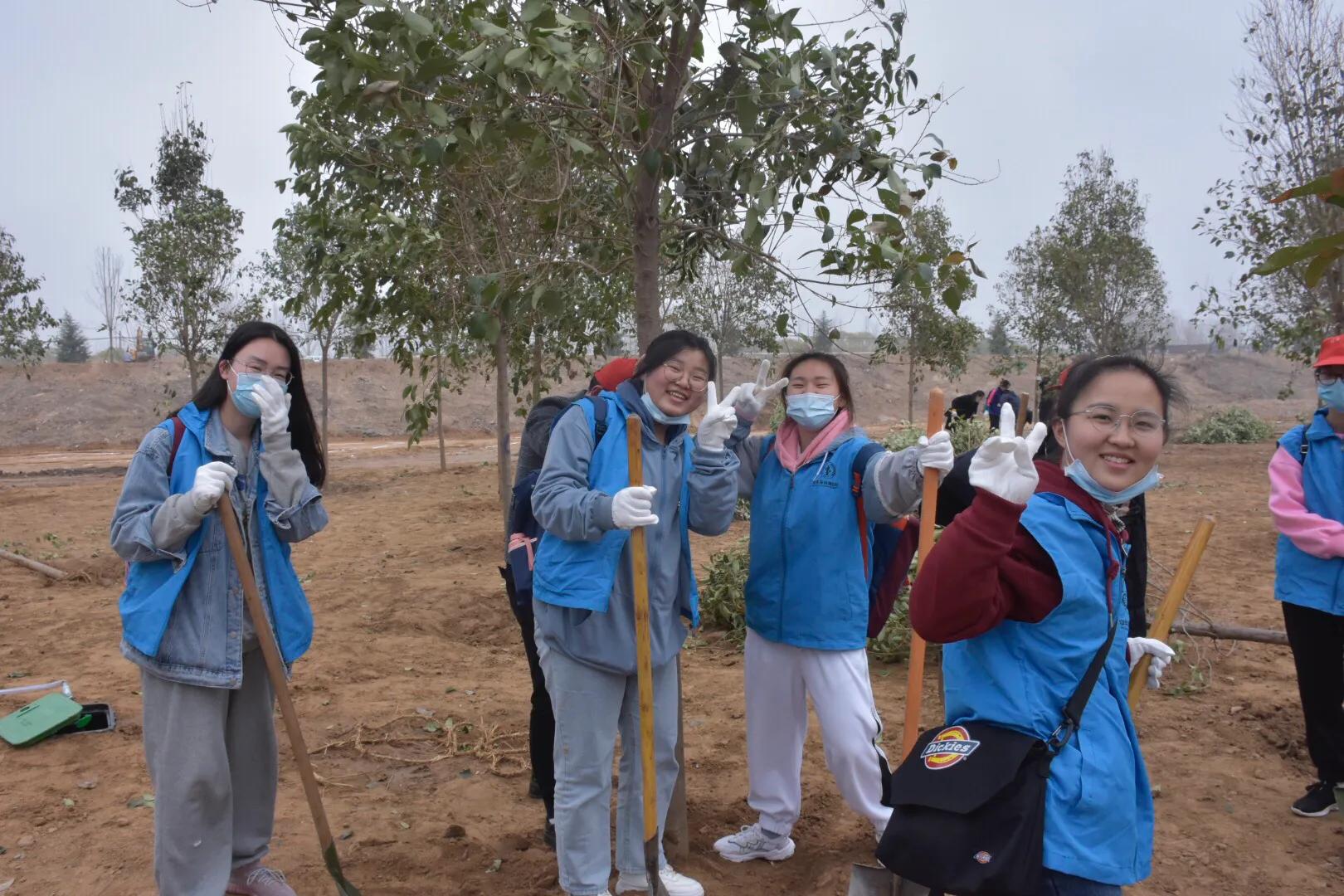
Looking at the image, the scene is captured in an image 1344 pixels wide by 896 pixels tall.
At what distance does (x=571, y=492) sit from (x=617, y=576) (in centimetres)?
32

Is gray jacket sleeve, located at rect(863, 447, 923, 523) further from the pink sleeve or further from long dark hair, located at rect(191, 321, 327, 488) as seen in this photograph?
long dark hair, located at rect(191, 321, 327, 488)

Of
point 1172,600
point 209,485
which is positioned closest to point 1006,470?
point 1172,600

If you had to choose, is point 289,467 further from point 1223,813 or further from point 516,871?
point 1223,813

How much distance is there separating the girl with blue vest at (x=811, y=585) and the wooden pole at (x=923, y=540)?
0.31 ft

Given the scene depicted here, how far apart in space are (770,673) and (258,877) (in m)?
1.82

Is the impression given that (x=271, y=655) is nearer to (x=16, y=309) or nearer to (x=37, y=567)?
(x=37, y=567)

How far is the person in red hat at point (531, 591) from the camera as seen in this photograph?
10.9 ft

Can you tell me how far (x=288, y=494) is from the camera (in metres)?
2.94

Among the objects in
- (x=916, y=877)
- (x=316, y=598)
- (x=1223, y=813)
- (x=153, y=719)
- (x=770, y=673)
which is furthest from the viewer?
(x=316, y=598)

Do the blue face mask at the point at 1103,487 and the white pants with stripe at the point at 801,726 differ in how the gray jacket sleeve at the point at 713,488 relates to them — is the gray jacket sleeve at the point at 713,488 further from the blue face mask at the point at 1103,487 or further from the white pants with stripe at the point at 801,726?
the blue face mask at the point at 1103,487

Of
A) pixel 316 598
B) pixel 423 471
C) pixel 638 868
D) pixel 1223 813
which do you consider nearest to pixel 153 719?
pixel 638 868

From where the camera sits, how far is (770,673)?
338 centimetres

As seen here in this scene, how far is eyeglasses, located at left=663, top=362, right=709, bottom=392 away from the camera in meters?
3.00

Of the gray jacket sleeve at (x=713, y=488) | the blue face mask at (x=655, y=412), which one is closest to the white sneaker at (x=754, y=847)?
the gray jacket sleeve at (x=713, y=488)
